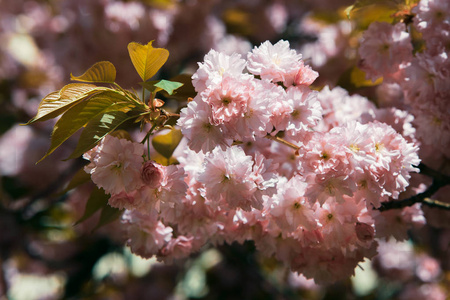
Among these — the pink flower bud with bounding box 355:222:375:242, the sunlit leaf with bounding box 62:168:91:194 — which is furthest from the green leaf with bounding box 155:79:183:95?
A: the pink flower bud with bounding box 355:222:375:242

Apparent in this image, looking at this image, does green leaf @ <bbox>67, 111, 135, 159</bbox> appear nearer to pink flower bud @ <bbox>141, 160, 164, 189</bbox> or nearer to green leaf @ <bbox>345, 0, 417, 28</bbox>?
pink flower bud @ <bbox>141, 160, 164, 189</bbox>

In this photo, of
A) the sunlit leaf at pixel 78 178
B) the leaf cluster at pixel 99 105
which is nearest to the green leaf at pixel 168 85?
the leaf cluster at pixel 99 105

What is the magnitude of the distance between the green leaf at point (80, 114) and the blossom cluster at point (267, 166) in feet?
0.16

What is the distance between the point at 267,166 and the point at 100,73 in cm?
33

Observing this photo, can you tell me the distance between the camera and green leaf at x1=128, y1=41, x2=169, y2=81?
761 mm

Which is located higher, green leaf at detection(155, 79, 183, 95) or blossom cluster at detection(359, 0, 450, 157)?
green leaf at detection(155, 79, 183, 95)

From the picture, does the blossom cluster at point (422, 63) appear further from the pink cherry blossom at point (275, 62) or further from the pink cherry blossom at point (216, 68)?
the pink cherry blossom at point (216, 68)

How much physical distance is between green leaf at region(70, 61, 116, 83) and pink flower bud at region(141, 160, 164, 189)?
171 mm

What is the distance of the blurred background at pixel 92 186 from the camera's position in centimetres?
211

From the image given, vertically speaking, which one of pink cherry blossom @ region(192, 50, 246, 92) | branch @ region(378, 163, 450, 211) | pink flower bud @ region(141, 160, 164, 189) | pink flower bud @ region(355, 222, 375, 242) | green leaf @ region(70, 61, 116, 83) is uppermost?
pink cherry blossom @ region(192, 50, 246, 92)

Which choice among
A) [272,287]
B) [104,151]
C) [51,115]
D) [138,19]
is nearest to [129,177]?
[104,151]

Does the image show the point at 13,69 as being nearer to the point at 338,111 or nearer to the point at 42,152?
the point at 42,152

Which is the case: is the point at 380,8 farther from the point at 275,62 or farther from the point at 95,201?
the point at 95,201

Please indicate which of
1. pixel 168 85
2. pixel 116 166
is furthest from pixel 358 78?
pixel 116 166
